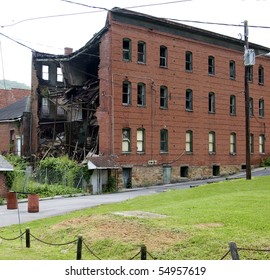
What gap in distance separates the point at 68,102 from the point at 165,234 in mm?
28404

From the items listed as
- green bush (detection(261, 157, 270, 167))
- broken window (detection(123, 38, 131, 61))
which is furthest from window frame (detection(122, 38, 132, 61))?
green bush (detection(261, 157, 270, 167))

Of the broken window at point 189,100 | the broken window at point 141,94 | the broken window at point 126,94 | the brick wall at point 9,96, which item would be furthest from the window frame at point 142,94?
the brick wall at point 9,96

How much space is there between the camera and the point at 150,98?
38.5 metres

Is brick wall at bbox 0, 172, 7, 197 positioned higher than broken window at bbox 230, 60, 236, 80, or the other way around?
broken window at bbox 230, 60, 236, 80

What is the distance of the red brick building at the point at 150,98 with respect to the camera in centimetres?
3653

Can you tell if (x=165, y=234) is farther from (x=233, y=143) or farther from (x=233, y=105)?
(x=233, y=105)

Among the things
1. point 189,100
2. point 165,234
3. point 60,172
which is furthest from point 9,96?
point 165,234

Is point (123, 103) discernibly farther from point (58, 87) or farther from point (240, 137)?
point (240, 137)

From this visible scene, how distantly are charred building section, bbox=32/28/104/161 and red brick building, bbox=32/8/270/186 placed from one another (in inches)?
3.2

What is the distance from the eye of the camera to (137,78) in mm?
37625

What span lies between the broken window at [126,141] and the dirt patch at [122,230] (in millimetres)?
19672

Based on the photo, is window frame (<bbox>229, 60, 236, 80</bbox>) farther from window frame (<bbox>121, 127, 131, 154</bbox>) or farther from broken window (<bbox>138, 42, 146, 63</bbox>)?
window frame (<bbox>121, 127, 131, 154</bbox>)

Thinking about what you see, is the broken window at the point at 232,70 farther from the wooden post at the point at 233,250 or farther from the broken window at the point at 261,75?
the wooden post at the point at 233,250

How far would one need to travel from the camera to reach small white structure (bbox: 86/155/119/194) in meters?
34.1
